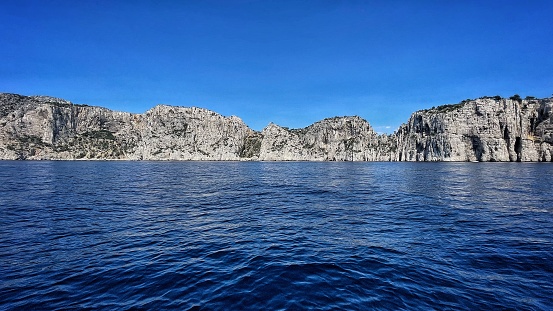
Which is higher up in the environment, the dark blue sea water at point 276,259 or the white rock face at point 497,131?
the white rock face at point 497,131

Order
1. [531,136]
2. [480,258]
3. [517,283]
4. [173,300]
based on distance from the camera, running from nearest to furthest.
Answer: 1. [173,300]
2. [517,283]
3. [480,258]
4. [531,136]

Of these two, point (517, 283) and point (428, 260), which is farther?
point (428, 260)

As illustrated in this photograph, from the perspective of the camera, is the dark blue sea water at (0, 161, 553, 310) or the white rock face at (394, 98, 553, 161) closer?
the dark blue sea water at (0, 161, 553, 310)

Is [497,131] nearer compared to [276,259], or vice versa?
[276,259]

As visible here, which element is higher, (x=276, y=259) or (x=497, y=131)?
(x=497, y=131)

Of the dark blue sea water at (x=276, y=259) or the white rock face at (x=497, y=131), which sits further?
the white rock face at (x=497, y=131)

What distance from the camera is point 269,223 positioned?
21234mm

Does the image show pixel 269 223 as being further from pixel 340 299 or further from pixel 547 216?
pixel 547 216

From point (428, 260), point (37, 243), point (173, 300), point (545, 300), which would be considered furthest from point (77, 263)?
point (545, 300)

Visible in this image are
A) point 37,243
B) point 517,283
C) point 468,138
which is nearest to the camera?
point 517,283

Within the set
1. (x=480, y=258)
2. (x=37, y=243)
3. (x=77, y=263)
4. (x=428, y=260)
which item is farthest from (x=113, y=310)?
(x=480, y=258)

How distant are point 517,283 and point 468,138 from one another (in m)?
217

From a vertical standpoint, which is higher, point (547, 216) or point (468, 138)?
point (468, 138)

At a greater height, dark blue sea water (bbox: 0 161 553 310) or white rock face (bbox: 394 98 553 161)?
white rock face (bbox: 394 98 553 161)
